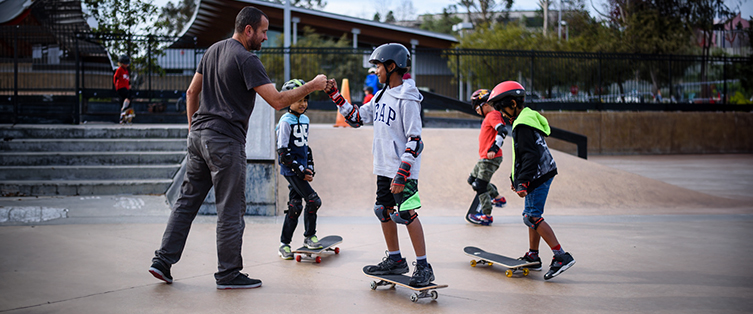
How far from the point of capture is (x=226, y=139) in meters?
4.17

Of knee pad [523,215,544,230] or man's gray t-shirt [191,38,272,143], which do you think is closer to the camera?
man's gray t-shirt [191,38,272,143]

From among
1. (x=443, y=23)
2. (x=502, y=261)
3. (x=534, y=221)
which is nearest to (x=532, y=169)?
(x=534, y=221)

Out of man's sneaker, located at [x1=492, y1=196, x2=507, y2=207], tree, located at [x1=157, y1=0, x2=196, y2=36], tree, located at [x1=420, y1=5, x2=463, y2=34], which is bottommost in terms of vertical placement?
man's sneaker, located at [x1=492, y1=196, x2=507, y2=207]

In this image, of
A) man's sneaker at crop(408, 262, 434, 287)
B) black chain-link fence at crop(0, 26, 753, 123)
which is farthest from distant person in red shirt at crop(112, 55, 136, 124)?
man's sneaker at crop(408, 262, 434, 287)

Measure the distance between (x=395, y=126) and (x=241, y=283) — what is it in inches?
65.4

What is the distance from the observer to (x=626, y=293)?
165 inches

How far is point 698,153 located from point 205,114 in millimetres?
18873

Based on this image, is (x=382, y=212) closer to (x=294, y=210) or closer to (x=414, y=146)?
(x=414, y=146)

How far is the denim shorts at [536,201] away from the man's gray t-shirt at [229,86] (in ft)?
7.71

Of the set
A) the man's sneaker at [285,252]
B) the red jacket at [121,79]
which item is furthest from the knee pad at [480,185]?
the red jacket at [121,79]

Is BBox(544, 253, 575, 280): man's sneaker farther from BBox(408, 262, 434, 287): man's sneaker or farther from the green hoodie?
BBox(408, 262, 434, 287): man's sneaker

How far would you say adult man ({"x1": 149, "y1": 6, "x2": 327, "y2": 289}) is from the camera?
4.14 m

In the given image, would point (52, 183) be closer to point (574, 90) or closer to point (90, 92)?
point (90, 92)

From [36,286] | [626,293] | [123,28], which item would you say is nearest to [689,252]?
[626,293]
